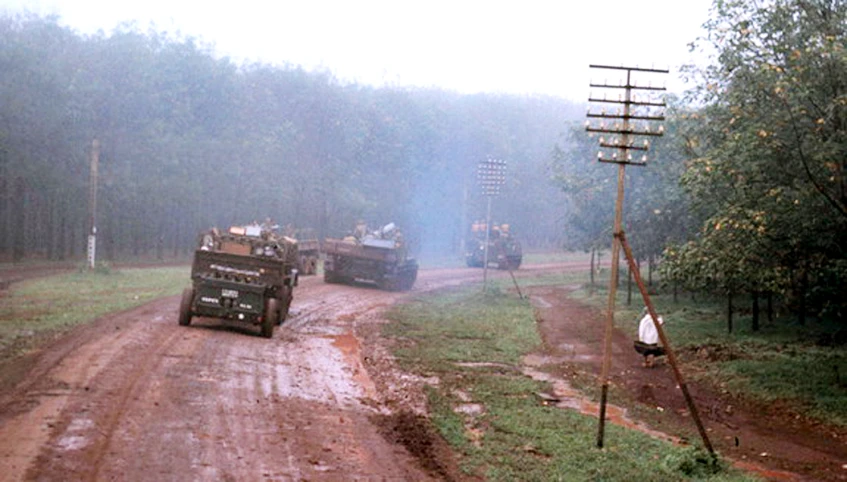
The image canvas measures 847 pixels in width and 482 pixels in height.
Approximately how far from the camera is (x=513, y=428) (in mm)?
12164

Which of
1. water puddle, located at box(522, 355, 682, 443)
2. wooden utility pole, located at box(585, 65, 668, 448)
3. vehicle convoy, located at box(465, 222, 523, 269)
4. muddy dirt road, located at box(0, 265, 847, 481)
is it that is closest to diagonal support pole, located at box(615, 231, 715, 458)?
wooden utility pole, located at box(585, 65, 668, 448)

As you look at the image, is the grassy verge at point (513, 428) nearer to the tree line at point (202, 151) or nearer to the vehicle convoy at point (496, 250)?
the tree line at point (202, 151)

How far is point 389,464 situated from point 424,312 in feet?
59.8

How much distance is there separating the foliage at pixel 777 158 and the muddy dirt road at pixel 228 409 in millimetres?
2792

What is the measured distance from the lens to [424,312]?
2823 cm

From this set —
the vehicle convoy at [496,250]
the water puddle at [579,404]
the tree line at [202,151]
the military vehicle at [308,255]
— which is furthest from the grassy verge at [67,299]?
the vehicle convoy at [496,250]

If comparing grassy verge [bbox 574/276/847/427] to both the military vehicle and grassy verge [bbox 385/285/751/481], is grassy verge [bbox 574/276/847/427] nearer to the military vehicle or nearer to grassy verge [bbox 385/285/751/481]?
grassy verge [bbox 385/285/751/481]

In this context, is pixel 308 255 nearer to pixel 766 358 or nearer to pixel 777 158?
pixel 766 358

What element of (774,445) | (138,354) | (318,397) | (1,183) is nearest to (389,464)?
(318,397)

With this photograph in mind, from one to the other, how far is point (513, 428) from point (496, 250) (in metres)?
42.7

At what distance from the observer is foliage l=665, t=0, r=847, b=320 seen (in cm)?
1449

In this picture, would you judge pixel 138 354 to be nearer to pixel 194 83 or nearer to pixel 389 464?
pixel 389 464

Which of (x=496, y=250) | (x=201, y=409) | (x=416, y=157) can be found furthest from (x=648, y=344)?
(x=416, y=157)

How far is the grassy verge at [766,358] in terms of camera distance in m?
15.7
